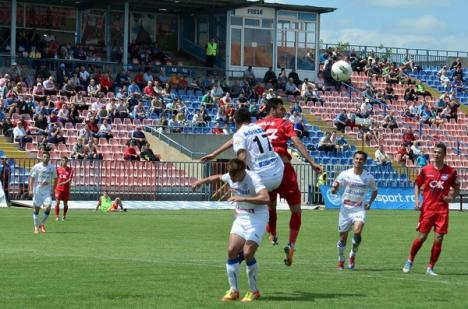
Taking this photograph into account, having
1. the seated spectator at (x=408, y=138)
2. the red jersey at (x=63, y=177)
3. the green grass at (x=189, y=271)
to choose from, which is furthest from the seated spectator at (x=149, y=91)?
the green grass at (x=189, y=271)

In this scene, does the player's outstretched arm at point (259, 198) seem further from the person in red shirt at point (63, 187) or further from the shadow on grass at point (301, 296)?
the person in red shirt at point (63, 187)

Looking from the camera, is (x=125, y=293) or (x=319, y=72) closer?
(x=125, y=293)

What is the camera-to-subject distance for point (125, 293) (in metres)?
14.1

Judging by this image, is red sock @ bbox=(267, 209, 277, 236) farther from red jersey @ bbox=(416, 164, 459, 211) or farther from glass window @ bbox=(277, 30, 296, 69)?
glass window @ bbox=(277, 30, 296, 69)

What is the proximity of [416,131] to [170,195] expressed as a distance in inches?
716

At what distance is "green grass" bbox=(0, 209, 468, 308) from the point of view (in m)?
13.7

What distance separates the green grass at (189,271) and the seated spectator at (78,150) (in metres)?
12.3

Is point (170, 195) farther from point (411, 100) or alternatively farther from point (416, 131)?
point (411, 100)

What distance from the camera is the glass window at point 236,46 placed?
5800 cm

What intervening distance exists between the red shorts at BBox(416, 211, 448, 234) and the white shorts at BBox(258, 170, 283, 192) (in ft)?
11.4

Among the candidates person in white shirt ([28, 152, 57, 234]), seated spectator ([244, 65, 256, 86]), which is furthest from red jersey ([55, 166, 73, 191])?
seated spectator ([244, 65, 256, 86])

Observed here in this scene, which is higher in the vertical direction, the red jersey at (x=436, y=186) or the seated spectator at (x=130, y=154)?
the red jersey at (x=436, y=186)

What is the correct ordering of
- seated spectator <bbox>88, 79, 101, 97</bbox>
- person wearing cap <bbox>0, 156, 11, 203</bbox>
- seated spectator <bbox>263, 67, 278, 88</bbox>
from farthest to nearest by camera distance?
seated spectator <bbox>263, 67, 278, 88</bbox> → seated spectator <bbox>88, 79, 101, 97</bbox> → person wearing cap <bbox>0, 156, 11, 203</bbox>

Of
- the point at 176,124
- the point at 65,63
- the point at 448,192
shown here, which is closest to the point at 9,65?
the point at 65,63
